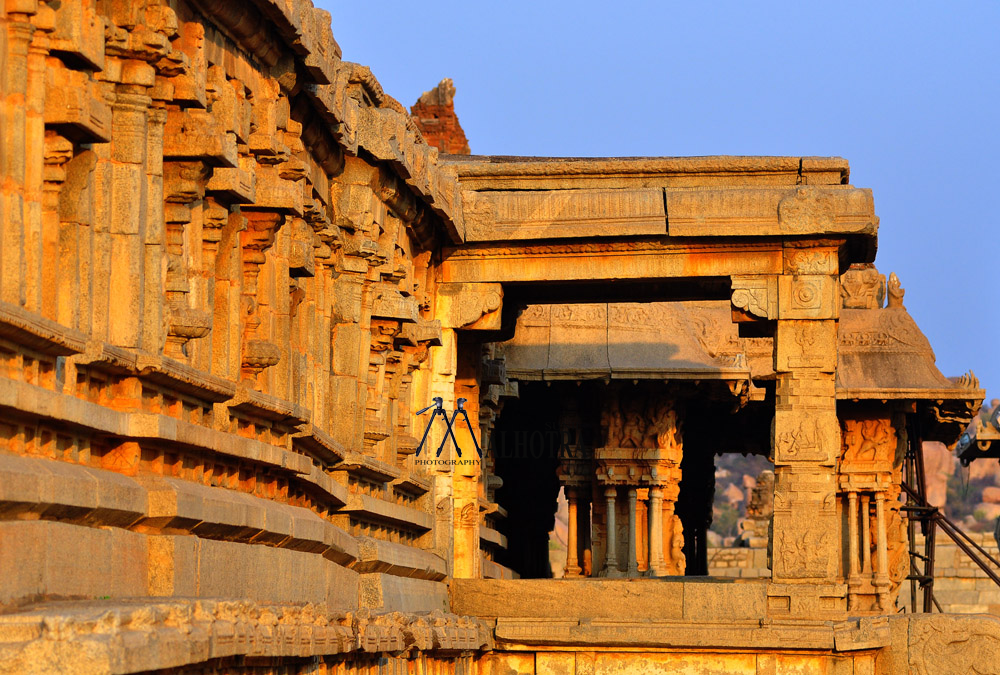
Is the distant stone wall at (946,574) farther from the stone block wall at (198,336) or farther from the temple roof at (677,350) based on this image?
the stone block wall at (198,336)

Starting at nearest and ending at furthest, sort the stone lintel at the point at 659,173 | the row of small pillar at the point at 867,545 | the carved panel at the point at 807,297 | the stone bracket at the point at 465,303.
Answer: the carved panel at the point at 807,297, the stone lintel at the point at 659,173, the stone bracket at the point at 465,303, the row of small pillar at the point at 867,545

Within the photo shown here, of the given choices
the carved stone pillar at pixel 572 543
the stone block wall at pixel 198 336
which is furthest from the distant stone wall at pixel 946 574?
the stone block wall at pixel 198 336

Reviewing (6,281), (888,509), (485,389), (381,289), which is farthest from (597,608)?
(888,509)

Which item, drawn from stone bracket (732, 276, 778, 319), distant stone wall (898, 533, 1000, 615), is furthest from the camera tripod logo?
Answer: distant stone wall (898, 533, 1000, 615)

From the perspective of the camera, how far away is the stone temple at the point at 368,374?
7.33 m

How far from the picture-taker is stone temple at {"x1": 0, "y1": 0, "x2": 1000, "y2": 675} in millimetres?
7328

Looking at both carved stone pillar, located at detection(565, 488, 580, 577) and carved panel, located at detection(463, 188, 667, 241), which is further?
carved stone pillar, located at detection(565, 488, 580, 577)

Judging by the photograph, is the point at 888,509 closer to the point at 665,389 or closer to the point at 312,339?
the point at 665,389

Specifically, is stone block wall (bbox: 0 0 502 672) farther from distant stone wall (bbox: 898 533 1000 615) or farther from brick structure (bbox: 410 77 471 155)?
distant stone wall (bbox: 898 533 1000 615)

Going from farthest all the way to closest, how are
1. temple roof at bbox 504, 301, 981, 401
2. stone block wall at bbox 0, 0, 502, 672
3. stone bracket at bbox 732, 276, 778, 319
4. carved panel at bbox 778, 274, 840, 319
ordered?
temple roof at bbox 504, 301, 981, 401 → stone bracket at bbox 732, 276, 778, 319 → carved panel at bbox 778, 274, 840, 319 → stone block wall at bbox 0, 0, 502, 672

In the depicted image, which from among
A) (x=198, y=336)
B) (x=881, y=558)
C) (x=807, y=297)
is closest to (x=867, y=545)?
(x=881, y=558)

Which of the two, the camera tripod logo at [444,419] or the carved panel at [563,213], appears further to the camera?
the camera tripod logo at [444,419]

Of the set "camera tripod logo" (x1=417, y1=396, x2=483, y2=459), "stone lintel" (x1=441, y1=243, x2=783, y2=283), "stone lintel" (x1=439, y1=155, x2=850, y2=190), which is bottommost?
"camera tripod logo" (x1=417, y1=396, x2=483, y2=459)

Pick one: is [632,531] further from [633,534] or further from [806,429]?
[806,429]
